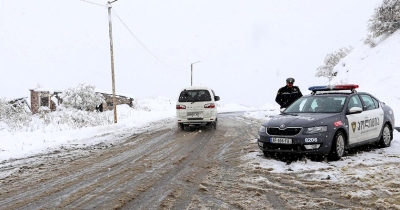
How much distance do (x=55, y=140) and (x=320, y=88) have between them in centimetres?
906

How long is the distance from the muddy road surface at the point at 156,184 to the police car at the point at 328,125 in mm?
1004

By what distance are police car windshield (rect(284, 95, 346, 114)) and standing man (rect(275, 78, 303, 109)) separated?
5.77 ft

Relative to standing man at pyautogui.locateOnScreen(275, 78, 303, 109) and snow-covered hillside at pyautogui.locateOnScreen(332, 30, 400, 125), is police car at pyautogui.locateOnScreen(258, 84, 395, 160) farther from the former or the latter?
snow-covered hillside at pyautogui.locateOnScreen(332, 30, 400, 125)

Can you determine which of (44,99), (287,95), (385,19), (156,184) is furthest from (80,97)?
(385,19)

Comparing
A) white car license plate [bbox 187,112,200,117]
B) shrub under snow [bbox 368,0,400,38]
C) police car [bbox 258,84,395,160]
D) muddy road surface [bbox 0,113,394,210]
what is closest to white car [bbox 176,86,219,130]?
white car license plate [bbox 187,112,200,117]

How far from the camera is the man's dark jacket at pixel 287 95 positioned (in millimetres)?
10469

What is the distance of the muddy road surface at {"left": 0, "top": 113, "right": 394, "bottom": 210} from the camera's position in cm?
446

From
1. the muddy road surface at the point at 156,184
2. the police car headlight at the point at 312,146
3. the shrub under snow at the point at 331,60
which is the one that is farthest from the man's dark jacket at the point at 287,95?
the shrub under snow at the point at 331,60

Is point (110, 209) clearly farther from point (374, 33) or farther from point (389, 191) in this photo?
point (374, 33)

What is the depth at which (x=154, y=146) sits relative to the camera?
9.87 m

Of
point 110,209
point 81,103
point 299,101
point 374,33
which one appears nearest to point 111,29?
point 299,101

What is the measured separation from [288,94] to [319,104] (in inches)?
95.7

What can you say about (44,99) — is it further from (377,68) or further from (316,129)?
(316,129)

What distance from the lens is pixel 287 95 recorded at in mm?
10531
